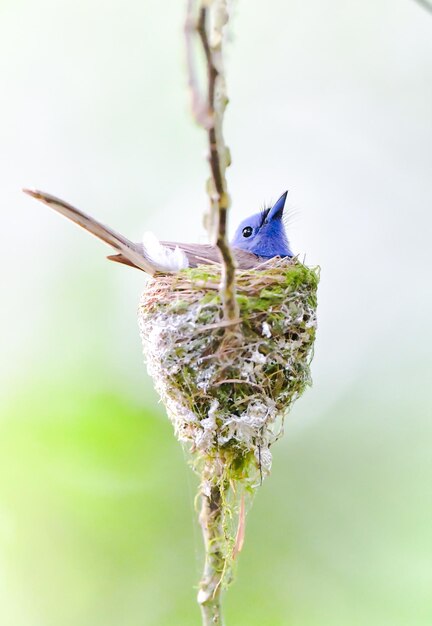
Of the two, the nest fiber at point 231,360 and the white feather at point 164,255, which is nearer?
the nest fiber at point 231,360

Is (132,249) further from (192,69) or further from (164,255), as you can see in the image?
(192,69)

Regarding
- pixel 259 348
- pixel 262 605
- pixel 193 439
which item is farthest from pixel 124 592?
pixel 259 348

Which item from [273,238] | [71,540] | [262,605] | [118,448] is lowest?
[262,605]

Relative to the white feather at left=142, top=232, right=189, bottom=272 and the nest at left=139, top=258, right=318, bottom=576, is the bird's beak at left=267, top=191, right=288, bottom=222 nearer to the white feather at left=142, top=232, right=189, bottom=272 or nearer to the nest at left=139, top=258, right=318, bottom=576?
the white feather at left=142, top=232, right=189, bottom=272

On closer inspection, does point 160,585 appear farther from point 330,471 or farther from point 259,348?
point 259,348

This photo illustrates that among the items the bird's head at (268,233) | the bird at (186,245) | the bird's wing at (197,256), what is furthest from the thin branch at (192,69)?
the bird's head at (268,233)

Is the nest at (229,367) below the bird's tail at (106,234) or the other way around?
below

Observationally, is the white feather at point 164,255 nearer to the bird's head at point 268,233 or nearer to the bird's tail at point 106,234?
the bird's tail at point 106,234
